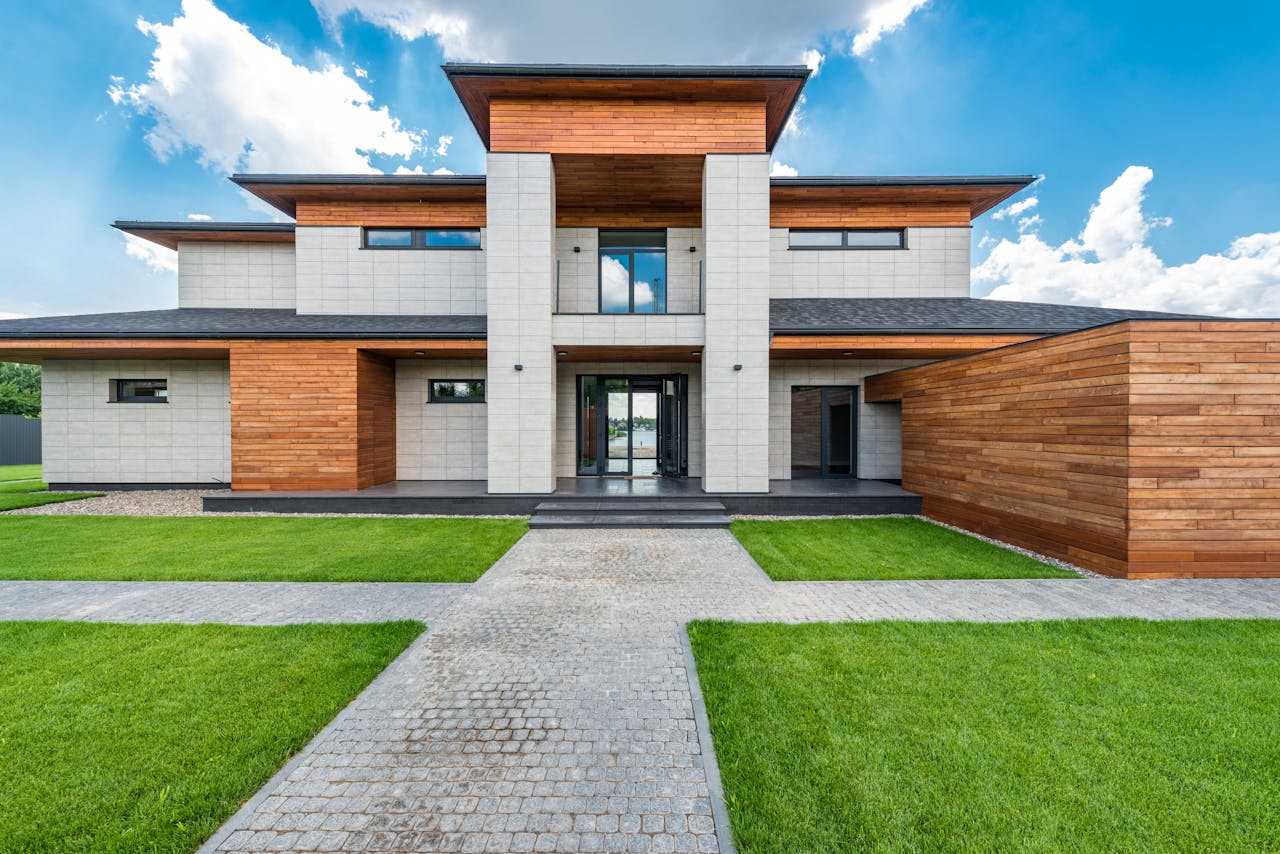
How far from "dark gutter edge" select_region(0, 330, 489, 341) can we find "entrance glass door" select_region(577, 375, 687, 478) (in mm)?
3284

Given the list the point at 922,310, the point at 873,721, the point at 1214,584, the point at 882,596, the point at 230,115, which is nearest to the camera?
the point at 873,721

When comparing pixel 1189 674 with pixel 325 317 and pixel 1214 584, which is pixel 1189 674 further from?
pixel 325 317

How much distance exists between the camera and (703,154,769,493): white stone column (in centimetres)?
922

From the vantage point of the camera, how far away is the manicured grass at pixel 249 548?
17.9 ft

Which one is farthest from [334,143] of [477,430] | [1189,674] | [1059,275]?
[1059,275]

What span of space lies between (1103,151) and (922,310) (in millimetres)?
17011

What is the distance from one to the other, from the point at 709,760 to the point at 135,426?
15964mm

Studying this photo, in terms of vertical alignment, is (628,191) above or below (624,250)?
above

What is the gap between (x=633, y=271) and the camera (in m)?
11.2

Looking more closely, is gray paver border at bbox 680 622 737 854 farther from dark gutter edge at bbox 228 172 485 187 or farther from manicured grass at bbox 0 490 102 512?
manicured grass at bbox 0 490 102 512

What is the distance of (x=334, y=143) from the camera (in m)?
18.6

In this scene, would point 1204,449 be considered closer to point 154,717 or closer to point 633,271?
point 633,271

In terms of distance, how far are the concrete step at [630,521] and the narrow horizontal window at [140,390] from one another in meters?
10.9

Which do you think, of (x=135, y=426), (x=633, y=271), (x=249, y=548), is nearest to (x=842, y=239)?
(x=633, y=271)
